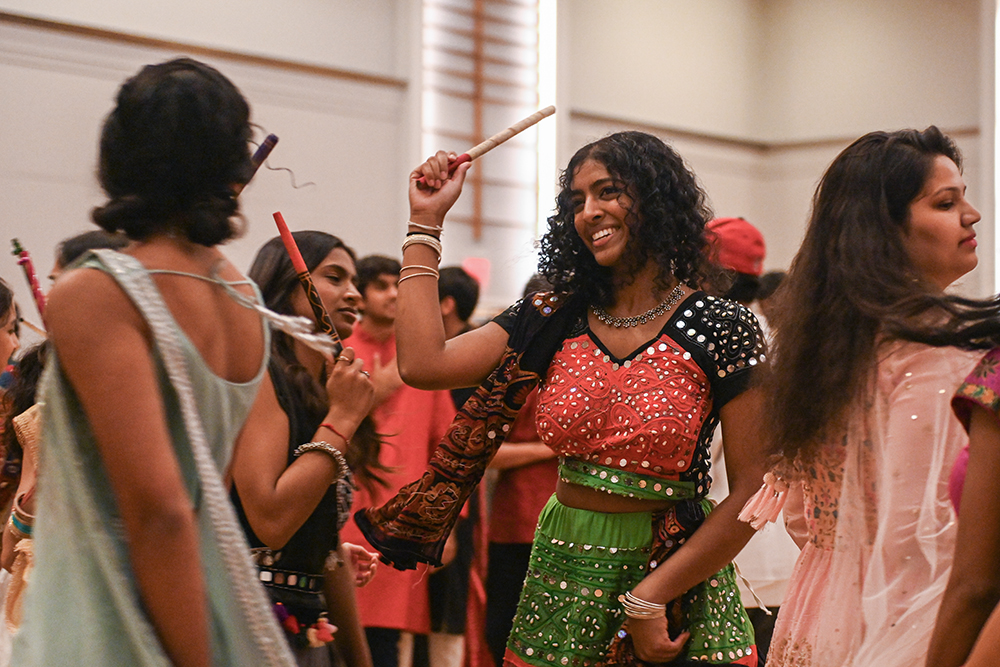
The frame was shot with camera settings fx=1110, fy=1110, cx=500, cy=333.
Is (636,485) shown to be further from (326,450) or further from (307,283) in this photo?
(307,283)

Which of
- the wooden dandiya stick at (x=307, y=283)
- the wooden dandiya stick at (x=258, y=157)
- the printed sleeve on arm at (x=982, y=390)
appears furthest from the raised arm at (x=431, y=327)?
the printed sleeve on arm at (x=982, y=390)

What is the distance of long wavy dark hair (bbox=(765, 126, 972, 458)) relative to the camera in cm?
146

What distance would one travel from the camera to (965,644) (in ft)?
3.81

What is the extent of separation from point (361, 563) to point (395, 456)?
109 centimetres

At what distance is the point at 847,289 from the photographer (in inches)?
58.5

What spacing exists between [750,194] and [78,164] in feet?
16.8

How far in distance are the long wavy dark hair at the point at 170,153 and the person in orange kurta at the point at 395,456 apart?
178cm

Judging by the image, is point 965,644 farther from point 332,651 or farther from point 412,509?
point 332,651

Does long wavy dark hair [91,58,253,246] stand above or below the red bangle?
above

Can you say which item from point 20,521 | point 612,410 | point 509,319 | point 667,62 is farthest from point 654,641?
point 667,62

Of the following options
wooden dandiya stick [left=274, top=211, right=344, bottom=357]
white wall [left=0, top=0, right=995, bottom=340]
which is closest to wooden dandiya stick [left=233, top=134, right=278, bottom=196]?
wooden dandiya stick [left=274, top=211, right=344, bottom=357]

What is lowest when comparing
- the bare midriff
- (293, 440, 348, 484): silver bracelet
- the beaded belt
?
the bare midriff

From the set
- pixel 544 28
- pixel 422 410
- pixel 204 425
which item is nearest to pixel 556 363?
pixel 204 425

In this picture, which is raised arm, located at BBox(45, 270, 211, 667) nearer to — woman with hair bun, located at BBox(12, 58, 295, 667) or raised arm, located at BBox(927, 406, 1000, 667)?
woman with hair bun, located at BBox(12, 58, 295, 667)
